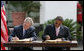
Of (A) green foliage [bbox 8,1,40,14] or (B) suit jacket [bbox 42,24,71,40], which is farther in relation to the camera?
(A) green foliage [bbox 8,1,40,14]

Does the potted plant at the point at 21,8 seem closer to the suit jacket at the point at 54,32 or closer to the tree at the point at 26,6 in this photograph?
the tree at the point at 26,6

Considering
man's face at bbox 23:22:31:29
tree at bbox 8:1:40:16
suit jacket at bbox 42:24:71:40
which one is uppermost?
tree at bbox 8:1:40:16

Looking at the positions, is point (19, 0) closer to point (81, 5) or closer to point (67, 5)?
point (67, 5)

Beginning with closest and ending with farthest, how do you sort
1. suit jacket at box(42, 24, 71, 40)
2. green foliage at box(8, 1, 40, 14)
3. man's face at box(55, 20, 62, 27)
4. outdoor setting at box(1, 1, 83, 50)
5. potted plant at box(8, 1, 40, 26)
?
man's face at box(55, 20, 62, 27) < suit jacket at box(42, 24, 71, 40) < outdoor setting at box(1, 1, 83, 50) < potted plant at box(8, 1, 40, 26) < green foliage at box(8, 1, 40, 14)

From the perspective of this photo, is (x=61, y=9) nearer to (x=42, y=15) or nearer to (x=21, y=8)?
(x=42, y=15)

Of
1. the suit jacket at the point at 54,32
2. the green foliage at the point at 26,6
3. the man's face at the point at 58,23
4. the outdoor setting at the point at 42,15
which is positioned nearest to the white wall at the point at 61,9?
the outdoor setting at the point at 42,15

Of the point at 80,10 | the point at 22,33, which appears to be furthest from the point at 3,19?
the point at 80,10

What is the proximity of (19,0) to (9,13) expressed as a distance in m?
0.83

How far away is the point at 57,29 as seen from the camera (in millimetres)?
7137

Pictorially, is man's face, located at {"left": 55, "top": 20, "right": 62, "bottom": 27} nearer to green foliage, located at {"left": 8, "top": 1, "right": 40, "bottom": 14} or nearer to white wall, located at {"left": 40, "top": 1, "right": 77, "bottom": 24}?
white wall, located at {"left": 40, "top": 1, "right": 77, "bottom": 24}

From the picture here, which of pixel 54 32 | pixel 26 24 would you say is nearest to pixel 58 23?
pixel 54 32

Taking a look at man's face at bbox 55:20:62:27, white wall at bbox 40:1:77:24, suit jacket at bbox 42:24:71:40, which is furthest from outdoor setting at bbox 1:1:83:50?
man's face at bbox 55:20:62:27

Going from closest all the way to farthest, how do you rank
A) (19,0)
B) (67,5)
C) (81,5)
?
(67,5), (19,0), (81,5)

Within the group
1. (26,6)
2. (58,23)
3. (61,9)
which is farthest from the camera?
(26,6)
